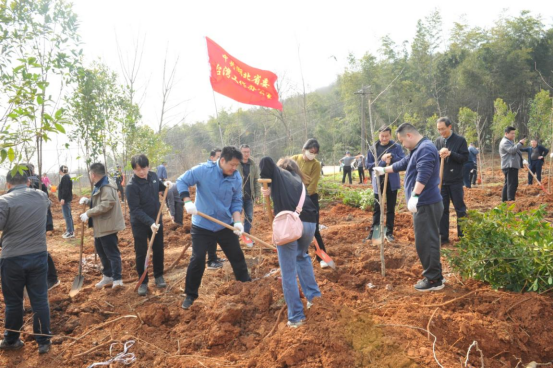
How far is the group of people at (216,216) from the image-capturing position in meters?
3.22

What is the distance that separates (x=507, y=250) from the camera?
10.9ft

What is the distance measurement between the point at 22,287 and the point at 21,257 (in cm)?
32

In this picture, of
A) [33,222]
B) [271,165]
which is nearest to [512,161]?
[271,165]

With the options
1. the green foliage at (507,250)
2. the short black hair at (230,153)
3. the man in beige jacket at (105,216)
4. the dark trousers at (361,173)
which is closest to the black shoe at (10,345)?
the man in beige jacket at (105,216)

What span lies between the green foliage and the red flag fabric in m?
4.35

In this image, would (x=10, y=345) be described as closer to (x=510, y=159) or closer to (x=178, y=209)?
(x=178, y=209)

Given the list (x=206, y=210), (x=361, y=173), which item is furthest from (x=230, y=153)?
(x=361, y=173)

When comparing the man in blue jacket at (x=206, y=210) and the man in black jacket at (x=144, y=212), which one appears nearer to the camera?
the man in blue jacket at (x=206, y=210)

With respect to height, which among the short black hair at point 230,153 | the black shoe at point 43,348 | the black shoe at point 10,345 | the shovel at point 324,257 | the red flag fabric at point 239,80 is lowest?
the black shoe at point 43,348

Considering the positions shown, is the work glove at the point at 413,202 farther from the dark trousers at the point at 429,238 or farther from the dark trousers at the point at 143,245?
the dark trousers at the point at 143,245

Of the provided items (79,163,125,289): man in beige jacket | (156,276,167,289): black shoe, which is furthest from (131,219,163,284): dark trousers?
(79,163,125,289): man in beige jacket

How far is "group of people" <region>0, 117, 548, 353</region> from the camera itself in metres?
3.22

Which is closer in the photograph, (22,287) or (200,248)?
(22,287)

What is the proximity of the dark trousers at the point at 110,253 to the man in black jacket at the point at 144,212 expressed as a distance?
0.38 m
